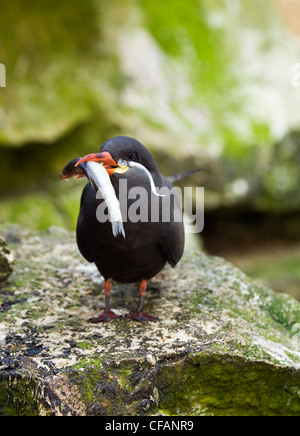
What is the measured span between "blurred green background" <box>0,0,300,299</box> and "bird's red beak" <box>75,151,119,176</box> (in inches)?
168

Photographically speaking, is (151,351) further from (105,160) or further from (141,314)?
(105,160)

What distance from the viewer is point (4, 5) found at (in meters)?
7.02

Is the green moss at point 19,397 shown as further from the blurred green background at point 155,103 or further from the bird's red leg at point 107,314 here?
the blurred green background at point 155,103

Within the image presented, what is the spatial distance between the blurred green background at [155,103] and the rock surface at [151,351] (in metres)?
3.50

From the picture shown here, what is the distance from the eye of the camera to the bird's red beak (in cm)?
284

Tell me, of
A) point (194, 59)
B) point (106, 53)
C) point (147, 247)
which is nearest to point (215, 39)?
point (194, 59)

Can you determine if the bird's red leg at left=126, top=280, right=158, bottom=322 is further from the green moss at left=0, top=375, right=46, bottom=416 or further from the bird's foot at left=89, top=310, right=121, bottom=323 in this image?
the green moss at left=0, top=375, right=46, bottom=416

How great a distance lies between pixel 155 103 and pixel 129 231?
15.2 ft

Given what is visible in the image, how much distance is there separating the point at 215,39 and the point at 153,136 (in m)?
2.28

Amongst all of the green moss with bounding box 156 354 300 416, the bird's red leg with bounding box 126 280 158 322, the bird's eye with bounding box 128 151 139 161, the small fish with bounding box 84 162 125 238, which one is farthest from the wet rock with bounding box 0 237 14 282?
the green moss with bounding box 156 354 300 416

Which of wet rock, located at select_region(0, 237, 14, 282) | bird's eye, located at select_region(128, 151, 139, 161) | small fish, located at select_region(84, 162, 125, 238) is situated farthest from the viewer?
wet rock, located at select_region(0, 237, 14, 282)

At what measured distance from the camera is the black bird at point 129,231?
3025mm

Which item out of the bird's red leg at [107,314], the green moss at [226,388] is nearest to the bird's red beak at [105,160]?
the bird's red leg at [107,314]

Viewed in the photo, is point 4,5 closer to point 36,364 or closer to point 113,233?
point 113,233
